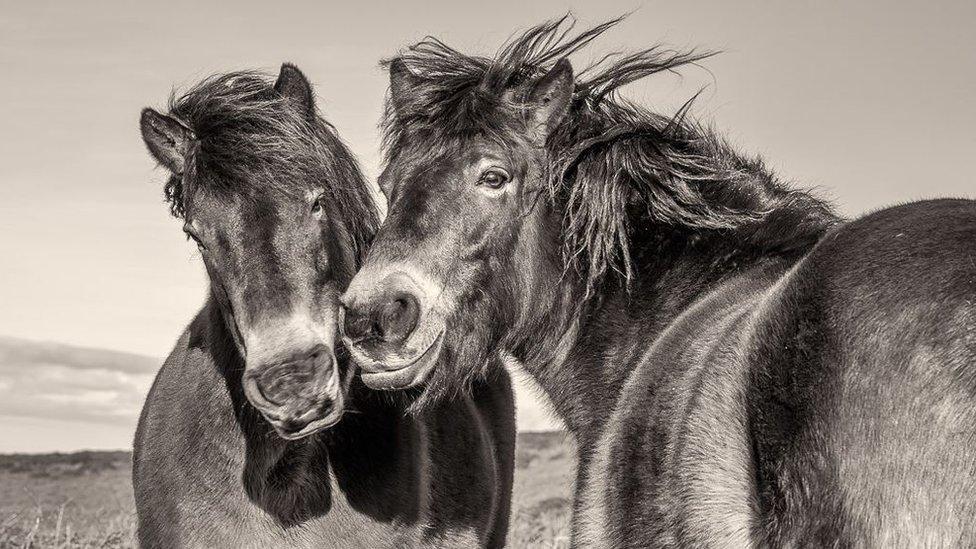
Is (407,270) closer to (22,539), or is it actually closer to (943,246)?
(943,246)

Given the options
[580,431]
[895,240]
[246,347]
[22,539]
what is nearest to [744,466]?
[895,240]

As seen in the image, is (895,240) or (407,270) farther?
(407,270)

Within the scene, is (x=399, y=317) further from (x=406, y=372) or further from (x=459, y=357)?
(x=459, y=357)

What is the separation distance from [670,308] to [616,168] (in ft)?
2.34

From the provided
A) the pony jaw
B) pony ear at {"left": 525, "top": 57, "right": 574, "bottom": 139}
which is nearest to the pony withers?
the pony jaw

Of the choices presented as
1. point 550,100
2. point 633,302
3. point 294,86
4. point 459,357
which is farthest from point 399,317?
point 294,86

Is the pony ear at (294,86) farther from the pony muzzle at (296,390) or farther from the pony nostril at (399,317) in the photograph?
the pony nostril at (399,317)

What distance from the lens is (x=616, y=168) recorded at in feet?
15.5

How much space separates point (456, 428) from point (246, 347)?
1780 millimetres

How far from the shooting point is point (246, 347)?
496 centimetres

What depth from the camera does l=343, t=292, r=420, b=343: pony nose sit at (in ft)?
14.0

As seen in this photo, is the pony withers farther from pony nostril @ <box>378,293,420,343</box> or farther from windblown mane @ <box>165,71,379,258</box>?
pony nostril @ <box>378,293,420,343</box>

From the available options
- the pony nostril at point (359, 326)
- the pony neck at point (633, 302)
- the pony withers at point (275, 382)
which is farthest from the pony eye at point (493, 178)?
the pony withers at point (275, 382)

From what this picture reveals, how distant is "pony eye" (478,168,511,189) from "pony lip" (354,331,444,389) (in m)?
0.72
